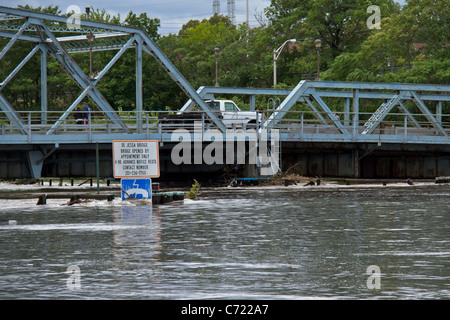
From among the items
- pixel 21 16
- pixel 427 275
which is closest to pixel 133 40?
pixel 21 16

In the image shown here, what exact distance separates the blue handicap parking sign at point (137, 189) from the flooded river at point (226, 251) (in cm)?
58

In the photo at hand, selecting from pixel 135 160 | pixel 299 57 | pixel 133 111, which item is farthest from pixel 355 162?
pixel 299 57

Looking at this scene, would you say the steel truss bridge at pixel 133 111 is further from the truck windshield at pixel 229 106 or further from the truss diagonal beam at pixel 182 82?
the truck windshield at pixel 229 106

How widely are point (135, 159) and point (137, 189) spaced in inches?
54.3

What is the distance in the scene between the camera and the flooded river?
35.2 feet

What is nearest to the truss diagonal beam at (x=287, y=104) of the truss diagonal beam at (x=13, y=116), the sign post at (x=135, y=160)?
the truss diagonal beam at (x=13, y=116)

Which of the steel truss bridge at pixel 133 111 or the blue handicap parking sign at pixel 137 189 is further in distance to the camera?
the steel truss bridge at pixel 133 111

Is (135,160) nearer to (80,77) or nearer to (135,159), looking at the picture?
(135,159)

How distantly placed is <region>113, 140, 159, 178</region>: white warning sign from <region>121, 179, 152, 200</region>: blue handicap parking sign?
0.75 m

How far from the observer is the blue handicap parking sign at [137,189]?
81.9ft

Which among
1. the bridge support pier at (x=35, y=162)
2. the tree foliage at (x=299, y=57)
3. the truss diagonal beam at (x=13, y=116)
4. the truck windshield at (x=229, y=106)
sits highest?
the tree foliage at (x=299, y=57)

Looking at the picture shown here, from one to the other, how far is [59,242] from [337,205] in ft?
36.4

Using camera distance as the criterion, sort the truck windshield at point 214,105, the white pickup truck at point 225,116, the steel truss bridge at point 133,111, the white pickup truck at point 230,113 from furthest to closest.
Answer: the truck windshield at point 214,105 < the white pickup truck at point 230,113 < the white pickup truck at point 225,116 < the steel truss bridge at point 133,111

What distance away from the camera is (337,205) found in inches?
960
